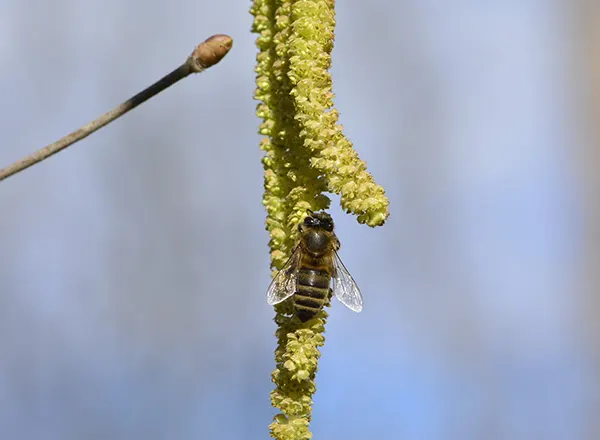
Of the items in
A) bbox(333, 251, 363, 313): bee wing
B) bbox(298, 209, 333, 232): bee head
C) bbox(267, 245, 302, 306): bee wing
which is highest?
bbox(333, 251, 363, 313): bee wing

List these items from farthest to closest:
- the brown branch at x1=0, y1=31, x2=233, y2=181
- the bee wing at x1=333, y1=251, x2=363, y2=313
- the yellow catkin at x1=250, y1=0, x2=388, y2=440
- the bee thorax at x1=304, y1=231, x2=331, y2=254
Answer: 1. the bee wing at x1=333, y1=251, x2=363, y2=313
2. the bee thorax at x1=304, y1=231, x2=331, y2=254
3. the yellow catkin at x1=250, y1=0, x2=388, y2=440
4. the brown branch at x1=0, y1=31, x2=233, y2=181

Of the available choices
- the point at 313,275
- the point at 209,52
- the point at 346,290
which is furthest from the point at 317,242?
the point at 209,52

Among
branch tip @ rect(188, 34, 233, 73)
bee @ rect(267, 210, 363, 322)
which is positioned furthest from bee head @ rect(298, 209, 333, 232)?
branch tip @ rect(188, 34, 233, 73)

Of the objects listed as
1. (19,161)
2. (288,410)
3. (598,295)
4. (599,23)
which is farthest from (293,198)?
(598,295)

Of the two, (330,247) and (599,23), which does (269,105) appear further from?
(599,23)

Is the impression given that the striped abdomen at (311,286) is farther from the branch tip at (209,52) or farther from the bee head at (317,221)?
the branch tip at (209,52)

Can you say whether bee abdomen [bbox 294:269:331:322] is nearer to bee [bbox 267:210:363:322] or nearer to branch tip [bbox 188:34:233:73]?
bee [bbox 267:210:363:322]

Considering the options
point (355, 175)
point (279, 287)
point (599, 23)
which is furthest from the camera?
point (599, 23)
